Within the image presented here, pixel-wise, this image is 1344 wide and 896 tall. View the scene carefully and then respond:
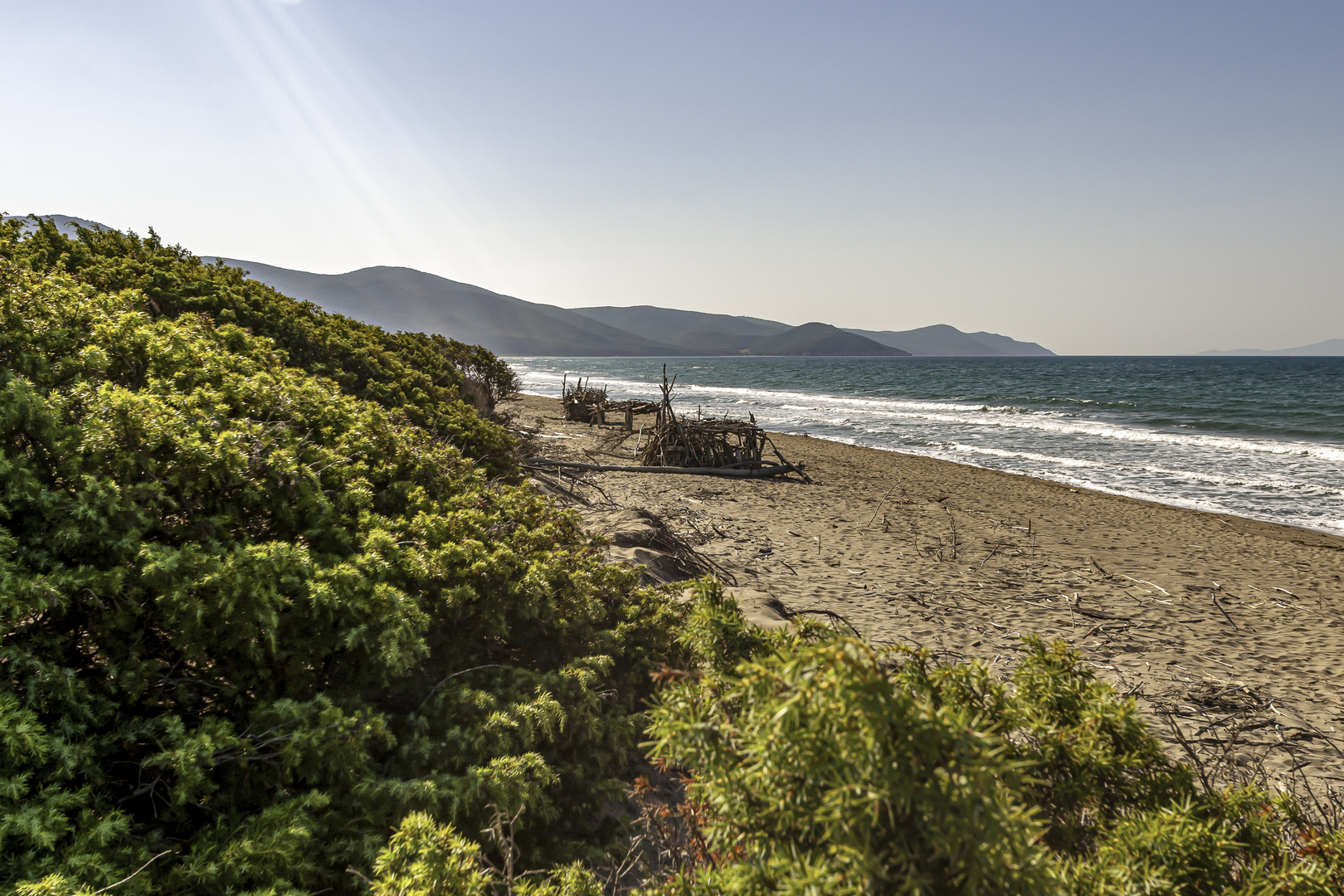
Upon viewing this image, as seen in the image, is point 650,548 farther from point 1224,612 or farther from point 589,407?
point 589,407

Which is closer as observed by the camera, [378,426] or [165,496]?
[165,496]

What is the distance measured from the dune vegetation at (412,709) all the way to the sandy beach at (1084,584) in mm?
1234

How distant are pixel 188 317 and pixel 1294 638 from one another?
940 centimetres

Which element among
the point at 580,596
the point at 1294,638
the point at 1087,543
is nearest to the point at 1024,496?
the point at 1087,543

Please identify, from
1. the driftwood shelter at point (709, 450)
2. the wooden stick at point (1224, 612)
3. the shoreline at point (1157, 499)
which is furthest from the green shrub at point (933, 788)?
the shoreline at point (1157, 499)

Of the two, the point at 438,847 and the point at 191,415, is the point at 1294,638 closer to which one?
the point at 438,847

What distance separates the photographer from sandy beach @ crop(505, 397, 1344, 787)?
476cm

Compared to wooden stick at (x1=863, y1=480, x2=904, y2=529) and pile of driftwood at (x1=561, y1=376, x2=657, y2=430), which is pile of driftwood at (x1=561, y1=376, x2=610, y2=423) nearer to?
pile of driftwood at (x1=561, y1=376, x2=657, y2=430)

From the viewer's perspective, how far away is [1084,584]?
24.3 feet

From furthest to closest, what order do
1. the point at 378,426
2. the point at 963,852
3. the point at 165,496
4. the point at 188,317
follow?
the point at 188,317 → the point at 378,426 → the point at 165,496 → the point at 963,852

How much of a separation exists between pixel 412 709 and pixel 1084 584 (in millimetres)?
7576

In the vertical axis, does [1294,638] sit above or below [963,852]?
below

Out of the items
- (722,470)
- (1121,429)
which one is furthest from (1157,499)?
(1121,429)

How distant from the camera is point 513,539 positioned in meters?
3.18
